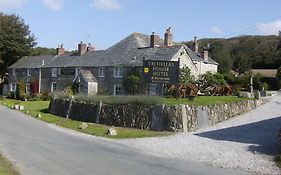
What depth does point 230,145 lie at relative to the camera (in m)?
22.3

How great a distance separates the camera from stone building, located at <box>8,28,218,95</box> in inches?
2021

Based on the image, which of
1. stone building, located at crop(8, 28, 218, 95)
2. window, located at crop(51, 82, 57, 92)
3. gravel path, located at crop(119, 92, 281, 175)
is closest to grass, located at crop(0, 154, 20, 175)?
gravel path, located at crop(119, 92, 281, 175)

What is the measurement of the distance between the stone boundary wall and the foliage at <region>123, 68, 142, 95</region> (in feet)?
43.4

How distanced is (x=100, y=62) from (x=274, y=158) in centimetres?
4179

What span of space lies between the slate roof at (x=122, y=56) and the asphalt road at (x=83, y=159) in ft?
89.2

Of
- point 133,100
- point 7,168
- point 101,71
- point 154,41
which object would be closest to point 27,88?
point 101,71

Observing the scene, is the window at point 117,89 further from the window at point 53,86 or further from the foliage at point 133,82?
the window at point 53,86

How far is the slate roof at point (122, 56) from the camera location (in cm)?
5098

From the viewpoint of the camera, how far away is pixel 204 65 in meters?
64.4

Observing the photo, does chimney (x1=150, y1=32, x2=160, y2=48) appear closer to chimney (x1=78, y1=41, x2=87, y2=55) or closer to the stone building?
the stone building

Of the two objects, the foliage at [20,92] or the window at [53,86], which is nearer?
the foliage at [20,92]

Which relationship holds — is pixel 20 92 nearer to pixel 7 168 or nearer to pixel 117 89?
pixel 117 89

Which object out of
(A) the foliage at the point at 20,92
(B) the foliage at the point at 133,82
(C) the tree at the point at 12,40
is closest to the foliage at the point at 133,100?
(B) the foliage at the point at 133,82

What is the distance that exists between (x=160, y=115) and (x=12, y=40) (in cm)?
5802
